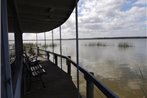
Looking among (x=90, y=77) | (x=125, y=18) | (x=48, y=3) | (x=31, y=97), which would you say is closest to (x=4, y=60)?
(x=90, y=77)

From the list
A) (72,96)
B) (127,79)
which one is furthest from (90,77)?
(127,79)

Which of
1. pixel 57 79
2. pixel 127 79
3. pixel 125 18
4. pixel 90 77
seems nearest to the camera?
pixel 90 77

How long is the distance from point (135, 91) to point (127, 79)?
187cm

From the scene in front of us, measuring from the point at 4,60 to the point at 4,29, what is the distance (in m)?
0.27

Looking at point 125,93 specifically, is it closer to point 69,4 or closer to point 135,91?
point 135,91

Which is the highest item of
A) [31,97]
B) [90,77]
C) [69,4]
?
[69,4]

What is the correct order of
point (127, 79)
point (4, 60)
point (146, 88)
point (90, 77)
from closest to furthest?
point (4, 60)
point (90, 77)
point (146, 88)
point (127, 79)

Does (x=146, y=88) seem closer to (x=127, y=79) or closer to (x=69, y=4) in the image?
(x=127, y=79)

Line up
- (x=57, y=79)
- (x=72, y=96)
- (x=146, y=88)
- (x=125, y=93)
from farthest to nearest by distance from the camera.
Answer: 1. (x=146, y=88)
2. (x=125, y=93)
3. (x=57, y=79)
4. (x=72, y=96)

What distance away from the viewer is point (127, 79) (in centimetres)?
859

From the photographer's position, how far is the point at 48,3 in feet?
9.61

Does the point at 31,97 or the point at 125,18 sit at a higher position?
the point at 125,18

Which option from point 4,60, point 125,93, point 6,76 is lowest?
point 125,93

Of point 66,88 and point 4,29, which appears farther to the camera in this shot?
point 66,88
